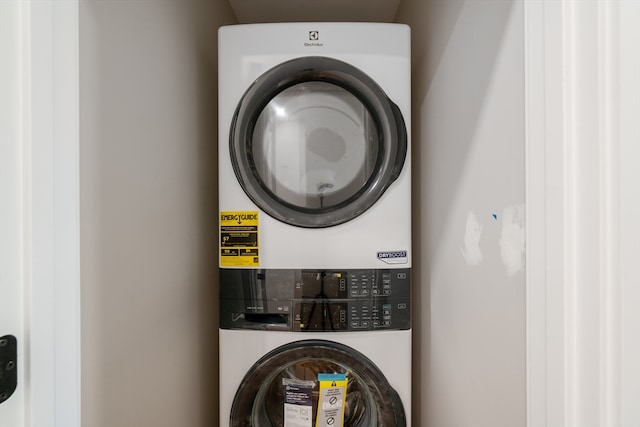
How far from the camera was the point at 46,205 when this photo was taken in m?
0.62

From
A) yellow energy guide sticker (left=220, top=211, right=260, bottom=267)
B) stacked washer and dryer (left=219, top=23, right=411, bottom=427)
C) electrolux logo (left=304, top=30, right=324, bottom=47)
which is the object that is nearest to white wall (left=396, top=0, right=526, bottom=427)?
stacked washer and dryer (left=219, top=23, right=411, bottom=427)

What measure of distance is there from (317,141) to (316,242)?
0.35 meters

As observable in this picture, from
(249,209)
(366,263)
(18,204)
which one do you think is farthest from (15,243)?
(366,263)

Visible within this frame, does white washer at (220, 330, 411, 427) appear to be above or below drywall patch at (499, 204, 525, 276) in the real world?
below

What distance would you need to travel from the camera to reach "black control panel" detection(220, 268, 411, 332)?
1.17 meters

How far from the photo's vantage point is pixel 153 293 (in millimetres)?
977

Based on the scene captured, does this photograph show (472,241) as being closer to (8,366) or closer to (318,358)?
(318,358)

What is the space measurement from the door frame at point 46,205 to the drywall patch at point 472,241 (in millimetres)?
881

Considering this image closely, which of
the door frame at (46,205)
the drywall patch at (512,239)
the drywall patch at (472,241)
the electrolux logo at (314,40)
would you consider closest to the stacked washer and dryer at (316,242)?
the electrolux logo at (314,40)

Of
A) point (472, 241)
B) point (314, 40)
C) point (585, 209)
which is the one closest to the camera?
point (585, 209)

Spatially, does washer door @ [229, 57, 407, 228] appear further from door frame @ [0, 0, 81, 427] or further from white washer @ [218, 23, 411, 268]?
door frame @ [0, 0, 81, 427]

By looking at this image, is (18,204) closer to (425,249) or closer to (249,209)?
(249,209)

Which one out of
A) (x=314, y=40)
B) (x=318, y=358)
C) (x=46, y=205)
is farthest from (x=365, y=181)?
(x=46, y=205)

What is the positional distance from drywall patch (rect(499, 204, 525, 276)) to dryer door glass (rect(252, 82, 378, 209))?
569 millimetres
